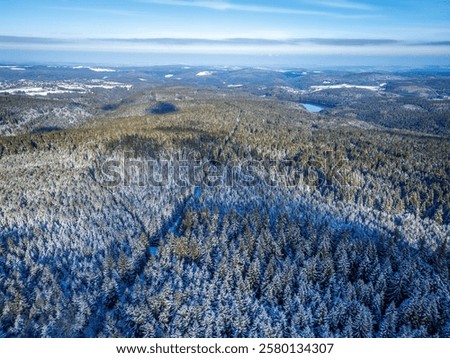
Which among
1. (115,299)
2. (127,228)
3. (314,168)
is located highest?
(314,168)

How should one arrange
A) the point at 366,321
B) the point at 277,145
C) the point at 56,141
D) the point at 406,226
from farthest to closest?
the point at 277,145 → the point at 56,141 → the point at 406,226 → the point at 366,321

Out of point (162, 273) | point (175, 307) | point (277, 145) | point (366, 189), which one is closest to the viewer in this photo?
point (175, 307)

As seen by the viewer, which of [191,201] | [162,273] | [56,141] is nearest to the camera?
[162,273]

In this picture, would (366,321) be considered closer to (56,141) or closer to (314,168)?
(314,168)

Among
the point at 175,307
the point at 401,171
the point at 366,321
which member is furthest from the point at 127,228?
the point at 401,171

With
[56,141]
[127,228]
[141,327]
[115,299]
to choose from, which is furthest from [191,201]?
[56,141]

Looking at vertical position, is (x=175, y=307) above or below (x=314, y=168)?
below
